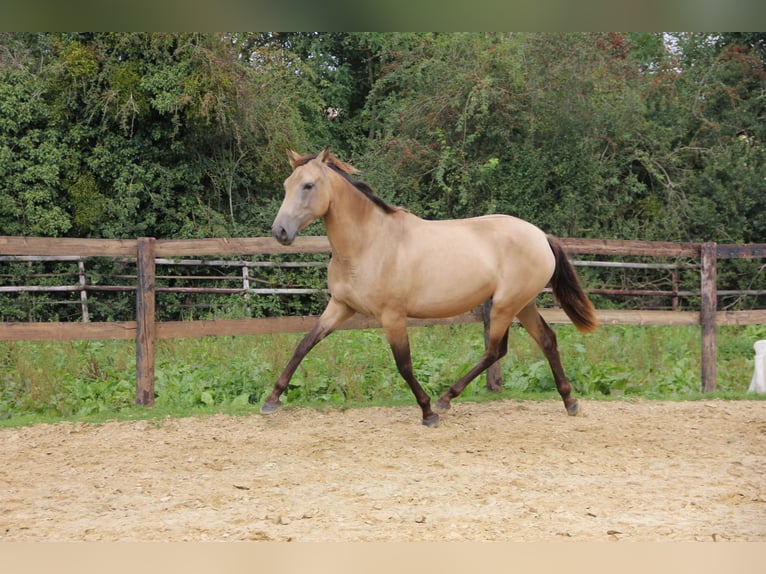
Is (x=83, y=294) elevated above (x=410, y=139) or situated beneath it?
situated beneath

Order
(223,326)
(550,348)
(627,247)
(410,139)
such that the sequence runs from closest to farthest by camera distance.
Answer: (550,348)
(223,326)
(627,247)
(410,139)

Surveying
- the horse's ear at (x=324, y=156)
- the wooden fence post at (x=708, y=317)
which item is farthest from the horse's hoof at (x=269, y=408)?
the wooden fence post at (x=708, y=317)

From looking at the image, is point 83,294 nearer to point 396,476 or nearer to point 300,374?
point 300,374

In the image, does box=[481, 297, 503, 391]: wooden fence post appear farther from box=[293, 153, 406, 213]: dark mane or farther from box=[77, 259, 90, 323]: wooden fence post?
box=[77, 259, 90, 323]: wooden fence post

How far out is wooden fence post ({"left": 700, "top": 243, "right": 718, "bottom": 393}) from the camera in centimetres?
685

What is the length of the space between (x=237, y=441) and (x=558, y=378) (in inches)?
101

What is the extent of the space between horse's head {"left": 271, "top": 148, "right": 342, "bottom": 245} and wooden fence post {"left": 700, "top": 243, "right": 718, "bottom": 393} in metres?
3.99

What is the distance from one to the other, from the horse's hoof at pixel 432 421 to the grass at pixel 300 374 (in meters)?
0.72

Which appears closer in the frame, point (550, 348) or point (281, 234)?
point (281, 234)

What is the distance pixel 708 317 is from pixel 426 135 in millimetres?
7776

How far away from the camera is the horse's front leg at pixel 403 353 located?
5215mm

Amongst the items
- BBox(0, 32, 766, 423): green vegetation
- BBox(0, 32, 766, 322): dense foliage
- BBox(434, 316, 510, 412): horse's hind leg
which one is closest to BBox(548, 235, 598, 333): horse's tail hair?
BBox(434, 316, 510, 412): horse's hind leg

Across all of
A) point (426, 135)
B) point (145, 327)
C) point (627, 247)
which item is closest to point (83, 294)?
point (145, 327)

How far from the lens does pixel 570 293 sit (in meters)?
5.75
